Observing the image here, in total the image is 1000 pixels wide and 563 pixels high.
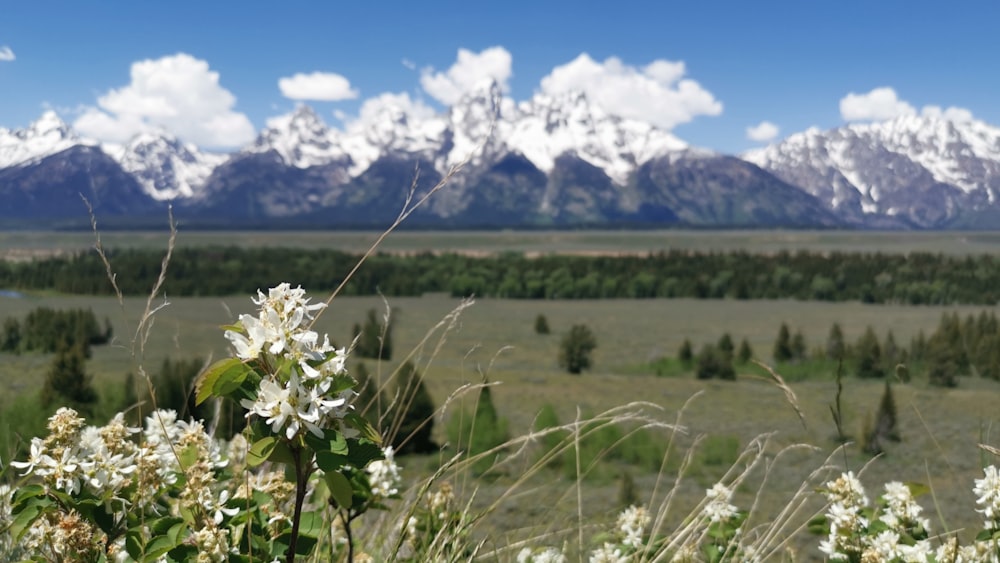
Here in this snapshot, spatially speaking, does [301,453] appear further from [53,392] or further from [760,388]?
[760,388]

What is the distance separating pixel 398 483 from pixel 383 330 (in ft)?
2.46

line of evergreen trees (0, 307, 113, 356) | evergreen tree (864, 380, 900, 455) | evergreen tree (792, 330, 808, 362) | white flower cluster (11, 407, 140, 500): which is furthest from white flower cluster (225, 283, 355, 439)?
evergreen tree (792, 330, 808, 362)

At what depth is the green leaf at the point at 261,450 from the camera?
1387mm

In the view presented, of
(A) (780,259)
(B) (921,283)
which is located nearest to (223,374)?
(B) (921,283)

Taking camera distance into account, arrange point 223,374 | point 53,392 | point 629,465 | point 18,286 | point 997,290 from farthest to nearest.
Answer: point 18,286, point 997,290, point 629,465, point 53,392, point 223,374

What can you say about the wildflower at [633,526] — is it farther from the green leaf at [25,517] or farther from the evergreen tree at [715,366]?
the evergreen tree at [715,366]

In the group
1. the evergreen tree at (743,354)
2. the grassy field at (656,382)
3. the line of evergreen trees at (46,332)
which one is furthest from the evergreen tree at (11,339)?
the evergreen tree at (743,354)

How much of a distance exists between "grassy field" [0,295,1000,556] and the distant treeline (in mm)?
6205

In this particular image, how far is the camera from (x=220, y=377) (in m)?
1.41

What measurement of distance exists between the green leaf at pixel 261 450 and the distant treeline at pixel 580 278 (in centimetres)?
4700

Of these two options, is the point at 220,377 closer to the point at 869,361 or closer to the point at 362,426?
the point at 362,426

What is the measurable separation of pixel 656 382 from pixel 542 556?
75.1 feet

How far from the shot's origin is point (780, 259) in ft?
243

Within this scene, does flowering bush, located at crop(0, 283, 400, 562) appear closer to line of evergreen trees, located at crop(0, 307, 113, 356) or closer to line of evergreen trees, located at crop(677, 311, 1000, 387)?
line of evergreen trees, located at crop(677, 311, 1000, 387)
